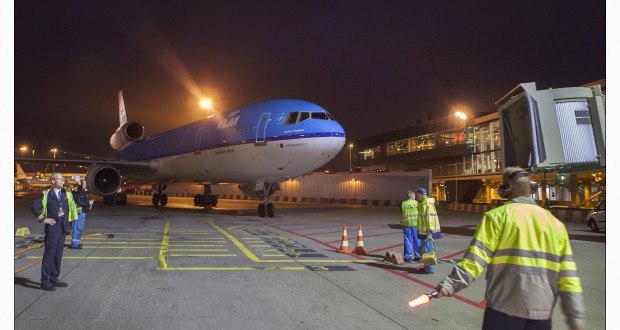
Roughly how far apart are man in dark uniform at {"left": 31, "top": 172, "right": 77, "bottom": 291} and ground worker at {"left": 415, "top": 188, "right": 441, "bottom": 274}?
→ 612 cm

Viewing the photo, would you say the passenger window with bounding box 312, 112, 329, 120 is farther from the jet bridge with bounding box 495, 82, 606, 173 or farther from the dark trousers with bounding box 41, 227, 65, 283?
the dark trousers with bounding box 41, 227, 65, 283

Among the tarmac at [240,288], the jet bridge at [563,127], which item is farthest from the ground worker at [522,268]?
the jet bridge at [563,127]

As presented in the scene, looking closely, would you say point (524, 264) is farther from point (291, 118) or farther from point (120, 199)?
point (120, 199)

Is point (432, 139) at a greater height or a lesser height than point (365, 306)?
greater

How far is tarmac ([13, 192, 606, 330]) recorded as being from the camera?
15.5ft

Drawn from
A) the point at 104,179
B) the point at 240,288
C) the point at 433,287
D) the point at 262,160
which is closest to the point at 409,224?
the point at 433,287

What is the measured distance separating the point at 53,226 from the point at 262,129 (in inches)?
429

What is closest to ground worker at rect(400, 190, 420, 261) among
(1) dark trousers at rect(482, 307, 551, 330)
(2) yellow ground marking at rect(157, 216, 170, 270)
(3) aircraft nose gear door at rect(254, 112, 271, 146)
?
(2) yellow ground marking at rect(157, 216, 170, 270)

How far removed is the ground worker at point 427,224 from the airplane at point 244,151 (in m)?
7.88

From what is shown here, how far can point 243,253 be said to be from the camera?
9.27 metres

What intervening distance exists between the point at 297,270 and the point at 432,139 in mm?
52817
